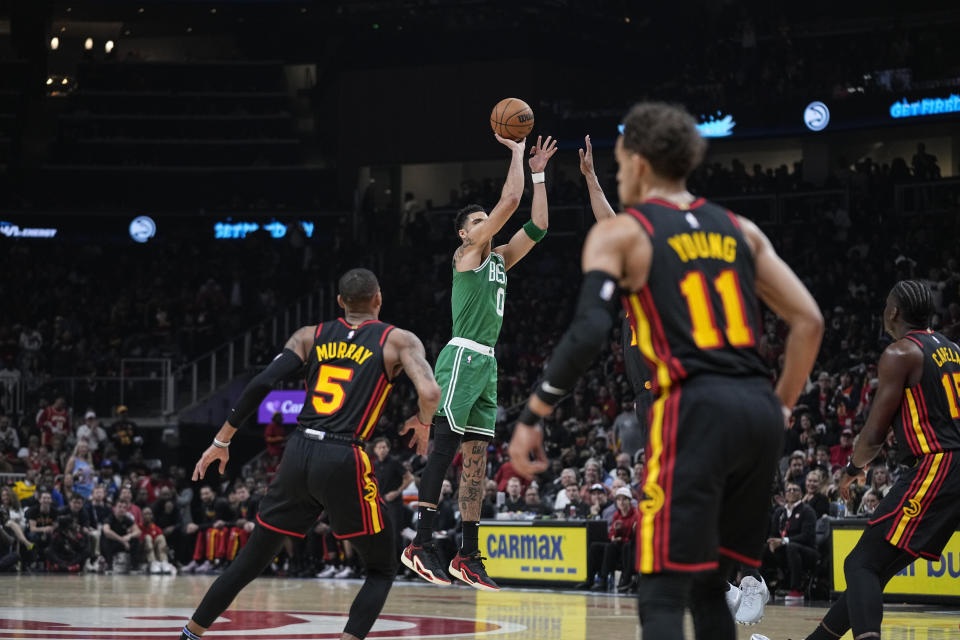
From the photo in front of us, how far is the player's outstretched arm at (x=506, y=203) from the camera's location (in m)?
8.24

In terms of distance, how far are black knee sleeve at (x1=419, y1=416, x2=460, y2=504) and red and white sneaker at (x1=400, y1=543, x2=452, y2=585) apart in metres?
0.35

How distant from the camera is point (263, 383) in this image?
6.71 meters

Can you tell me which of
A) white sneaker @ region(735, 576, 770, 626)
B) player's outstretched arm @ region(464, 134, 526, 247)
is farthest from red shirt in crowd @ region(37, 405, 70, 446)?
white sneaker @ region(735, 576, 770, 626)

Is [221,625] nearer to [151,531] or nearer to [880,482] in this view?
[880,482]

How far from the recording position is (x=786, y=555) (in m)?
14.5

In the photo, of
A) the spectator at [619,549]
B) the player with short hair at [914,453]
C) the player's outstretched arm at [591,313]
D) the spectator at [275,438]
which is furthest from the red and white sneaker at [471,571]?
the spectator at [275,438]

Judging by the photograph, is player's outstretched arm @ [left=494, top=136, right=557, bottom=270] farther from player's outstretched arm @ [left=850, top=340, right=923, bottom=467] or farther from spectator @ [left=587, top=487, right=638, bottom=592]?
spectator @ [left=587, top=487, right=638, bottom=592]

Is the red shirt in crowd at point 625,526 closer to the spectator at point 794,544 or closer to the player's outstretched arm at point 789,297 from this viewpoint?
the spectator at point 794,544

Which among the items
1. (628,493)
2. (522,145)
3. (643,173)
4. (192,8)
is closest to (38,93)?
(192,8)

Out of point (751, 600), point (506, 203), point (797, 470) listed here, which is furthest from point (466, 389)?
point (797, 470)

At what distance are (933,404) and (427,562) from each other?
3393 mm

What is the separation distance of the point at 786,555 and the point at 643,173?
10.7 metres

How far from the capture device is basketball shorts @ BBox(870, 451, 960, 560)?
22.2ft

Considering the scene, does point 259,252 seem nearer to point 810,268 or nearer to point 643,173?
point 810,268
